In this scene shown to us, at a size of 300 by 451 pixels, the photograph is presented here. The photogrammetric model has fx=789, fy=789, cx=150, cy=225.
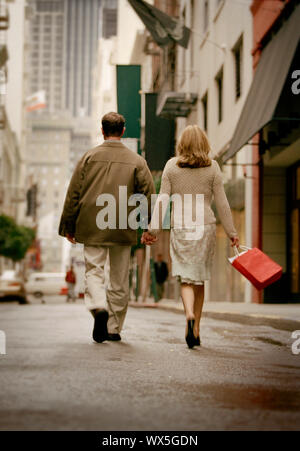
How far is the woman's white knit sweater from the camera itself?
7.02 metres

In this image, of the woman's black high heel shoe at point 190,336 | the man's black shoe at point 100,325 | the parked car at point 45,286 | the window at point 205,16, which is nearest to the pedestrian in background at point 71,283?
the parked car at point 45,286

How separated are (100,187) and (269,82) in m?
8.50

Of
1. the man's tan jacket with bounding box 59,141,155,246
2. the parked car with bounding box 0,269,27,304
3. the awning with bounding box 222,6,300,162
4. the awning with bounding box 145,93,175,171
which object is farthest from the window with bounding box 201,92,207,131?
the man's tan jacket with bounding box 59,141,155,246

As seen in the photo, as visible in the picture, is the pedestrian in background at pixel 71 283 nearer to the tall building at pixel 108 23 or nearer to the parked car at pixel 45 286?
the parked car at pixel 45 286

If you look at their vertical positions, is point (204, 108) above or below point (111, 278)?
above

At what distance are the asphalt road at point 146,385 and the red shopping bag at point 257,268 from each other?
0.62 metres

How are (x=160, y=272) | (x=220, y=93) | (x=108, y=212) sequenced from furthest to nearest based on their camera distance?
(x=160, y=272) → (x=220, y=93) → (x=108, y=212)

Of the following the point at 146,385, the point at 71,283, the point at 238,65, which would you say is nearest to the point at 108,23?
the point at 71,283

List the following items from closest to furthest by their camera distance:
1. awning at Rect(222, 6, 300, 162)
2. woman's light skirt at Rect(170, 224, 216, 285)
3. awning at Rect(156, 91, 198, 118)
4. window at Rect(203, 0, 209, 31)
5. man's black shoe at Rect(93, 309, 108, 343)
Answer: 1. man's black shoe at Rect(93, 309, 108, 343)
2. woman's light skirt at Rect(170, 224, 216, 285)
3. awning at Rect(222, 6, 300, 162)
4. window at Rect(203, 0, 209, 31)
5. awning at Rect(156, 91, 198, 118)

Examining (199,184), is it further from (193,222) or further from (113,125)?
(113,125)

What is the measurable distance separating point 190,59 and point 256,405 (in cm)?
2532

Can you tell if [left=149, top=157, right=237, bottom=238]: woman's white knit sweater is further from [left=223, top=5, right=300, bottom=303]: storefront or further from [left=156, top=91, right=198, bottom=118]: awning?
[left=156, top=91, right=198, bottom=118]: awning

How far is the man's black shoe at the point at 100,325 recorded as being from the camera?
664 cm

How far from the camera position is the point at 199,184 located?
702 cm
